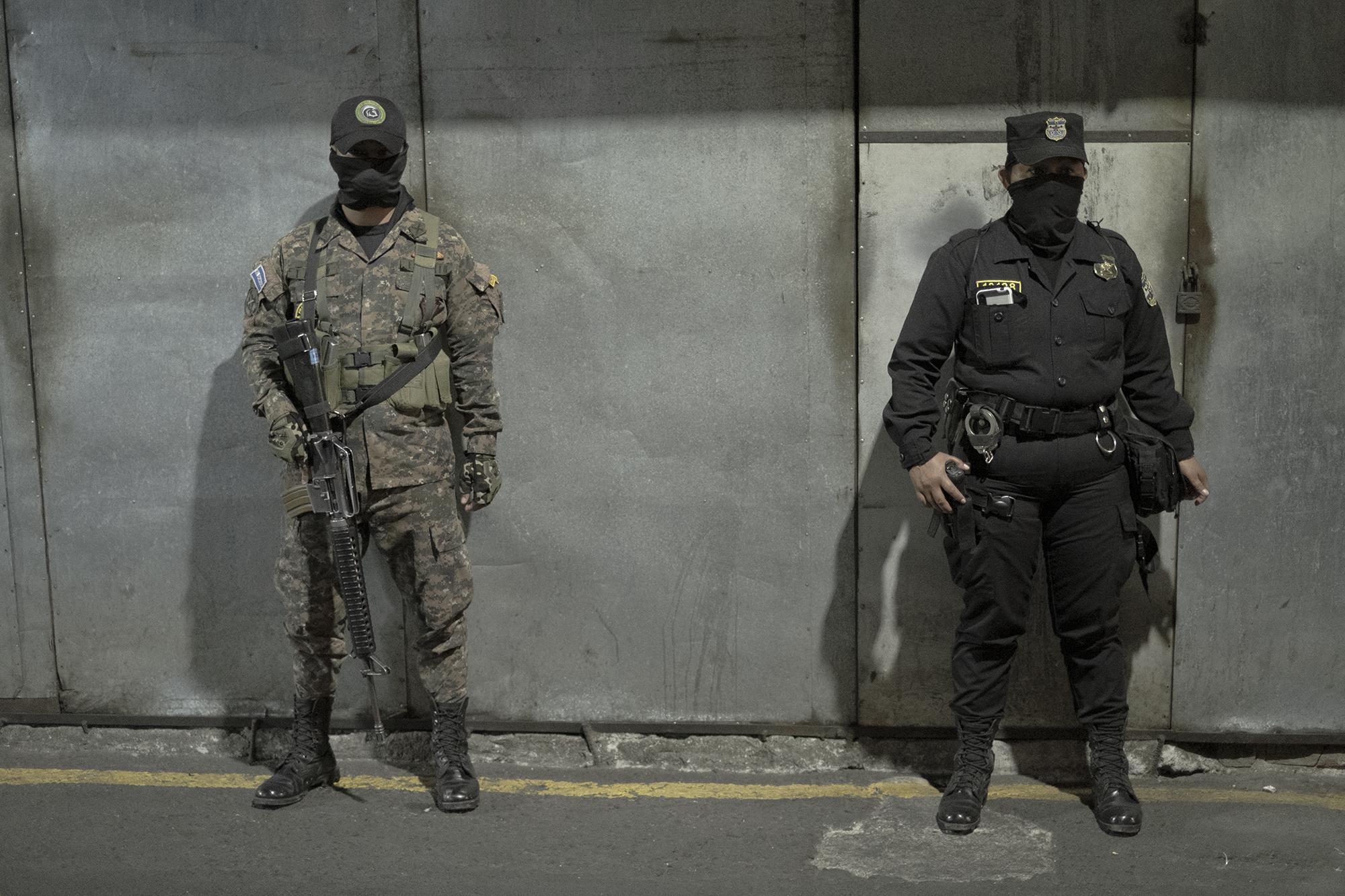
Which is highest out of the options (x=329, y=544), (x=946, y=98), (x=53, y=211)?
(x=946, y=98)

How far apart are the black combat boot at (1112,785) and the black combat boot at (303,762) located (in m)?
2.62

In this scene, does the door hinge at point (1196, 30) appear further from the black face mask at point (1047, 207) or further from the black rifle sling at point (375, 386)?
the black rifle sling at point (375, 386)

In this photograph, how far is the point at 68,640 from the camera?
5.44 metres

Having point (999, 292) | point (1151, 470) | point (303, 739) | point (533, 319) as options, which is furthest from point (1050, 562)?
point (303, 739)

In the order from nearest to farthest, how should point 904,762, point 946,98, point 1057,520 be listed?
point 1057,520
point 946,98
point 904,762

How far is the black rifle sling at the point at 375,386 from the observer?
15.3 feet

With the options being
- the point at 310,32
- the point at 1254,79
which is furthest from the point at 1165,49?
the point at 310,32

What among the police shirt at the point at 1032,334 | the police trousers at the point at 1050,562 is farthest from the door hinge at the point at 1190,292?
the police trousers at the point at 1050,562

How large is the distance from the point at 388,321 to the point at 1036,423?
210cm

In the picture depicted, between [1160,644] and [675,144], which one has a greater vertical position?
[675,144]

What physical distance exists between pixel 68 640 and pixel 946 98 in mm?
3820

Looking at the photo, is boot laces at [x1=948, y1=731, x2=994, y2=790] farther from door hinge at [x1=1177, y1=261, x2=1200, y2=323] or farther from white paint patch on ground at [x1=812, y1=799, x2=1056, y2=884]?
door hinge at [x1=1177, y1=261, x2=1200, y2=323]

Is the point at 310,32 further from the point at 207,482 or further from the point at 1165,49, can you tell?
the point at 1165,49

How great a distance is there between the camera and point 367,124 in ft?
15.0
